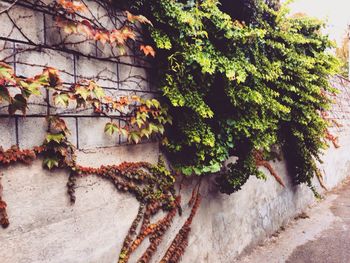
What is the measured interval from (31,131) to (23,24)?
0.65 metres

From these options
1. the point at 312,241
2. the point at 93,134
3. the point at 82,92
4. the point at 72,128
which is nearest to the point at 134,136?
the point at 93,134

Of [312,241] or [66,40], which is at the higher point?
[66,40]

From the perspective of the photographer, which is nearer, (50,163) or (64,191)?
(50,163)

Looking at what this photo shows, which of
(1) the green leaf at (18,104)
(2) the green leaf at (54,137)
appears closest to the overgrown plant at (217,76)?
(2) the green leaf at (54,137)

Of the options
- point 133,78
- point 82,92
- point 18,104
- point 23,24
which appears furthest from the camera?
point 133,78

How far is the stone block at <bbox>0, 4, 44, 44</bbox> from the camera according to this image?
1822 millimetres

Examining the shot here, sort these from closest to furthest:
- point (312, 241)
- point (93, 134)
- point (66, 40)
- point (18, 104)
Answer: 1. point (18, 104)
2. point (66, 40)
3. point (93, 134)
4. point (312, 241)

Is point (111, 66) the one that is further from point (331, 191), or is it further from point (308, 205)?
point (331, 191)

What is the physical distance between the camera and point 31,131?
1943 mm

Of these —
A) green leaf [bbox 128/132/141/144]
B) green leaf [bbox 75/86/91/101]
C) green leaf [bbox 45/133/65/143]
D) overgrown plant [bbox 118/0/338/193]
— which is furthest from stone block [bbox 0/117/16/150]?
overgrown plant [bbox 118/0/338/193]

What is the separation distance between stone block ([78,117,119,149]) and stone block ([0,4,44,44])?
622mm

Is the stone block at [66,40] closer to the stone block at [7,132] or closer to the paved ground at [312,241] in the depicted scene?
the stone block at [7,132]

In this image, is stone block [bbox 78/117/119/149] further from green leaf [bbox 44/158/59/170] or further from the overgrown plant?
the overgrown plant

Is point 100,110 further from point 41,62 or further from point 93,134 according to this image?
point 41,62
